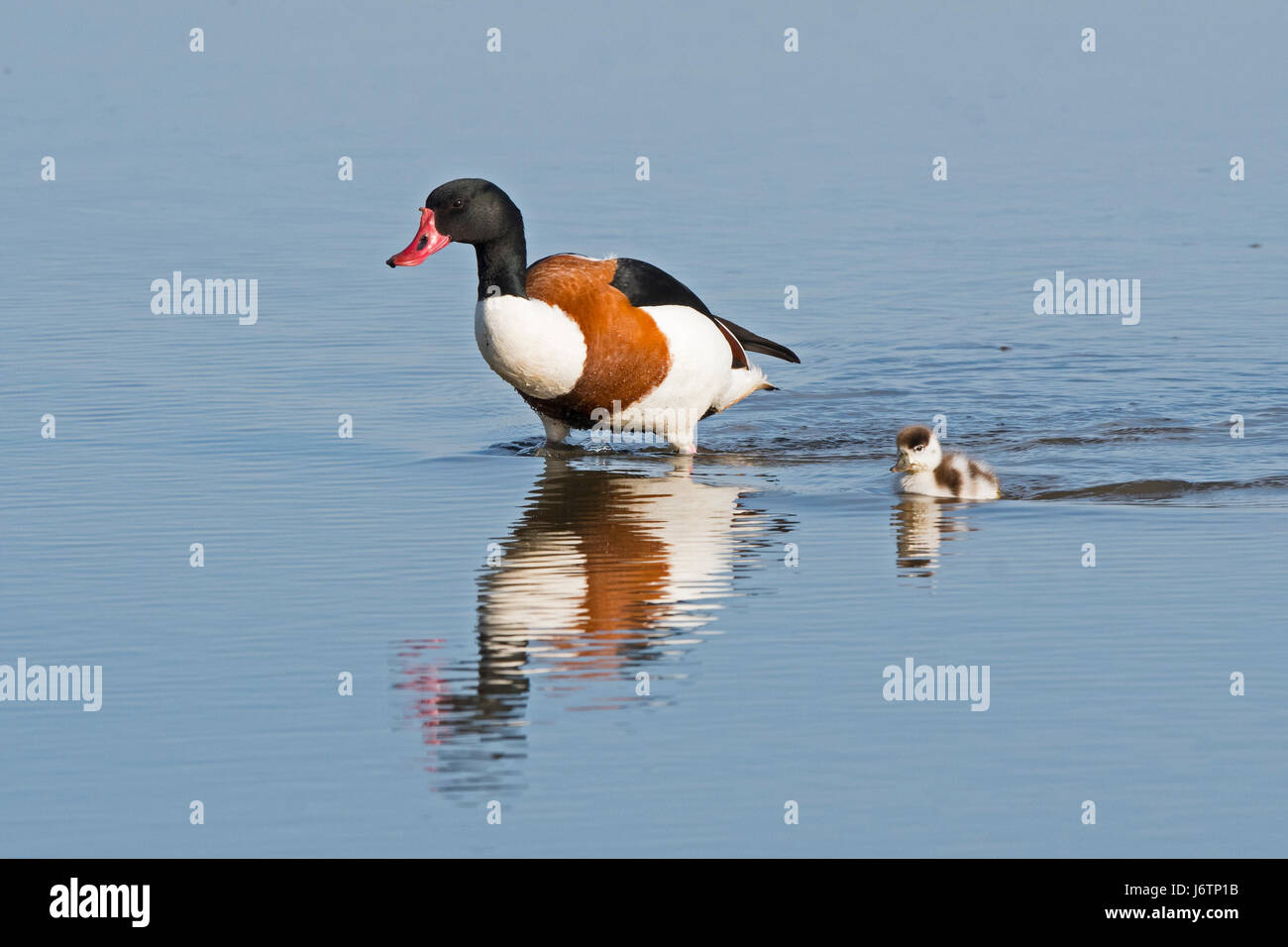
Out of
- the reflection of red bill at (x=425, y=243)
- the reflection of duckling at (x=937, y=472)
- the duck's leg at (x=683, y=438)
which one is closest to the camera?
the reflection of duckling at (x=937, y=472)

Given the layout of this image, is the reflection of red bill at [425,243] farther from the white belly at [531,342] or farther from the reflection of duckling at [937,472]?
the reflection of duckling at [937,472]

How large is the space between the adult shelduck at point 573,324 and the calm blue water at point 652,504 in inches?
18.9

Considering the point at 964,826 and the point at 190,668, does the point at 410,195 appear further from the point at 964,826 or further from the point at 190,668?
the point at 964,826

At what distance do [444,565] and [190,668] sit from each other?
6.01ft

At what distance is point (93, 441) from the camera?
11867 mm

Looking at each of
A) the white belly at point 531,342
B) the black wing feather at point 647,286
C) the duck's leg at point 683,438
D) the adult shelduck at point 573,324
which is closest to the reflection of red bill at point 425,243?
the adult shelduck at point 573,324

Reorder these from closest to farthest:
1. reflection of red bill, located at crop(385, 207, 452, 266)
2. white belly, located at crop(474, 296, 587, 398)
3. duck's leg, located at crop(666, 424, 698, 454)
A: white belly, located at crop(474, 296, 587, 398) < reflection of red bill, located at crop(385, 207, 452, 266) < duck's leg, located at crop(666, 424, 698, 454)

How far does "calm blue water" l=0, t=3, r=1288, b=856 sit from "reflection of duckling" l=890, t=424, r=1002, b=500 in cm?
24

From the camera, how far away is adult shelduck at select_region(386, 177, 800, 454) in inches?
432

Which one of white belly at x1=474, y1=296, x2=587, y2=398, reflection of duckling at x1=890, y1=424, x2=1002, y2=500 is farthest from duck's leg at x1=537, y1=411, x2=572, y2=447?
reflection of duckling at x1=890, y1=424, x2=1002, y2=500

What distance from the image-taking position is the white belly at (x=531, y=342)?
10.9 m

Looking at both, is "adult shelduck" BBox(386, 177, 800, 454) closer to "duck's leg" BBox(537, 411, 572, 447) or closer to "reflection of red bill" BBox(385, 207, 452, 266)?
"reflection of red bill" BBox(385, 207, 452, 266)

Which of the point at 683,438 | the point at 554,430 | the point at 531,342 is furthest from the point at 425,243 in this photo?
the point at 683,438

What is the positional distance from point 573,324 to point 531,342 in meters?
0.26
